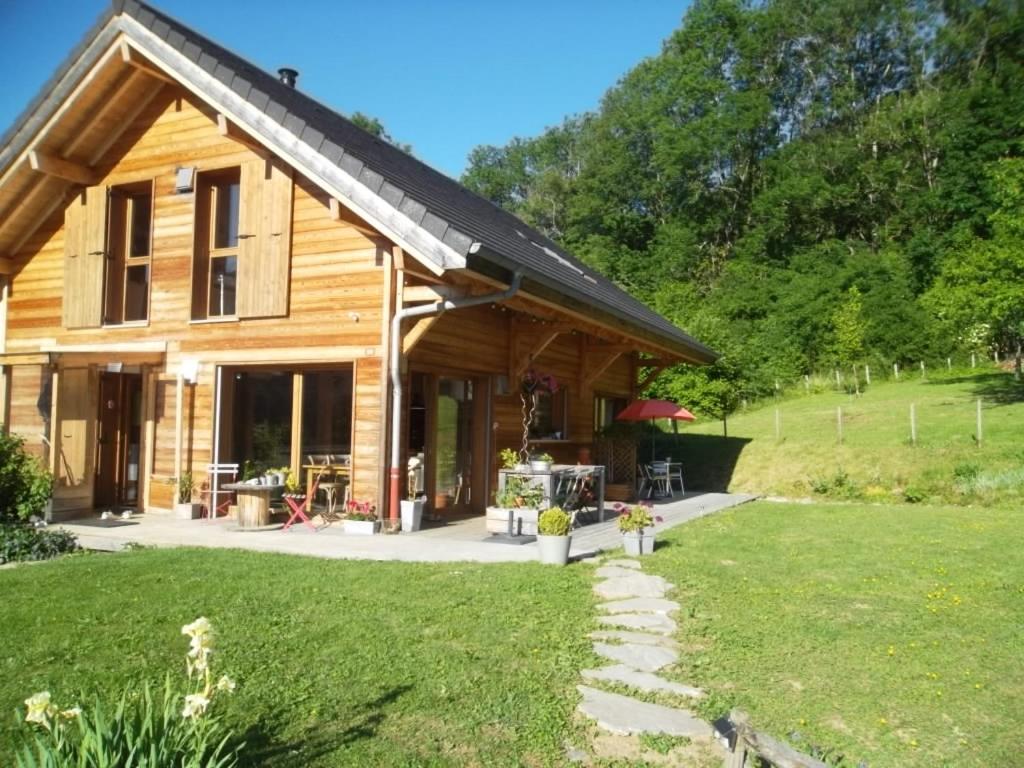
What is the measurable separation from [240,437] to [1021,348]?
96.0ft

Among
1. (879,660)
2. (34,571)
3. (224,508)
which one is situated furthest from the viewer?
(224,508)

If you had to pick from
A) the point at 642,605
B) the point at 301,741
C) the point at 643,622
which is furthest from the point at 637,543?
the point at 301,741

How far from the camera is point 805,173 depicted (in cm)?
4028

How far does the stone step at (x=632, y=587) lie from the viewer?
5918mm

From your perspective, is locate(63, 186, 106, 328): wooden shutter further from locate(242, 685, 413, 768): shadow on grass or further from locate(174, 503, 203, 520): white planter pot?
locate(242, 685, 413, 768): shadow on grass

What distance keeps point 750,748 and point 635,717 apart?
1.02 m

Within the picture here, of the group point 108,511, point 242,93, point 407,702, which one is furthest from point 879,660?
point 108,511

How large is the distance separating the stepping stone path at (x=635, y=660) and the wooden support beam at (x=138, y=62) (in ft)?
30.3

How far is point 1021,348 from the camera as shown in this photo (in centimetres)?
2853

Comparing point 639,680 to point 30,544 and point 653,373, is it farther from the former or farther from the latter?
point 653,373

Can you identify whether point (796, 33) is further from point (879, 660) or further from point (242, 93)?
point (879, 660)

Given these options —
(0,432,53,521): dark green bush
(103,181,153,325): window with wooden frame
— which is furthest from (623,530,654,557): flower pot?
(103,181,153,325): window with wooden frame

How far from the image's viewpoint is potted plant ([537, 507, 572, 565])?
6.98 metres

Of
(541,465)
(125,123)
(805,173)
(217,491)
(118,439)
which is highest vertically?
(805,173)
